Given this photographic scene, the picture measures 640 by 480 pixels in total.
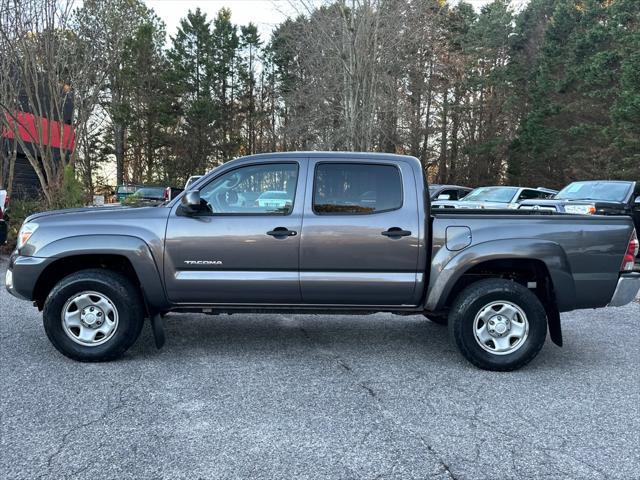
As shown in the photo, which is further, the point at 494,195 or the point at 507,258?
the point at 494,195

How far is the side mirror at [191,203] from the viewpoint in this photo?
14.3ft

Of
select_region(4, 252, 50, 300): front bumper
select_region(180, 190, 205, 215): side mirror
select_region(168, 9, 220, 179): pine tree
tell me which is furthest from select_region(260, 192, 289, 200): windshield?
select_region(168, 9, 220, 179): pine tree

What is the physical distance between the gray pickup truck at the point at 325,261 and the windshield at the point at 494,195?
10.8 metres

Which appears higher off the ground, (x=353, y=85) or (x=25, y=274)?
(x=353, y=85)

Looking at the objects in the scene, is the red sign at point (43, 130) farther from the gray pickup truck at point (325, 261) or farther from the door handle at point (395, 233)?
the door handle at point (395, 233)

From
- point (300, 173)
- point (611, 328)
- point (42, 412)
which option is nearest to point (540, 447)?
point (300, 173)

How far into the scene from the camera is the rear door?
14.5ft

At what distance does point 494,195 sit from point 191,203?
1273 cm

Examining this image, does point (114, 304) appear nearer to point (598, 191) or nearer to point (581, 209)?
point (581, 209)

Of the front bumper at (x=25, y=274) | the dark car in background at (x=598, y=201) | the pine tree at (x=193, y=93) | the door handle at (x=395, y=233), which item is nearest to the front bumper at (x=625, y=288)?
the door handle at (x=395, y=233)

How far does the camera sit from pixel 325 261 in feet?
14.7

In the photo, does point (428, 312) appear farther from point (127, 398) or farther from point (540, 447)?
point (127, 398)

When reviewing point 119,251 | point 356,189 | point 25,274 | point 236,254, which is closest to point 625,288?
point 356,189

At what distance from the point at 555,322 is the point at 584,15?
33935 mm
